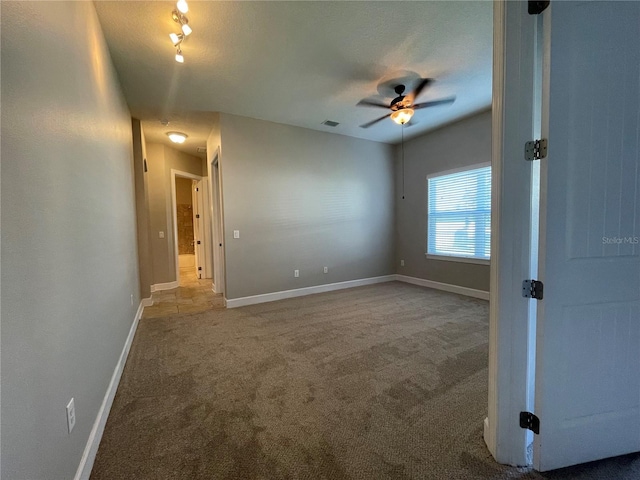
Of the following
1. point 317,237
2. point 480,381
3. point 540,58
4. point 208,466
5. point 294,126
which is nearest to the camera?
point 540,58

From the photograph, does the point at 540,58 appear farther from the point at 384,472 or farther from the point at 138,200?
the point at 138,200

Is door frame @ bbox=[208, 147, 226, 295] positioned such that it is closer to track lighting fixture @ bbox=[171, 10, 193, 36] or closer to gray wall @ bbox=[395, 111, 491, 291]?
track lighting fixture @ bbox=[171, 10, 193, 36]

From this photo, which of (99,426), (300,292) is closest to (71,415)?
(99,426)

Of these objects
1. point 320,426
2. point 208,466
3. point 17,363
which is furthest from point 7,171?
point 320,426

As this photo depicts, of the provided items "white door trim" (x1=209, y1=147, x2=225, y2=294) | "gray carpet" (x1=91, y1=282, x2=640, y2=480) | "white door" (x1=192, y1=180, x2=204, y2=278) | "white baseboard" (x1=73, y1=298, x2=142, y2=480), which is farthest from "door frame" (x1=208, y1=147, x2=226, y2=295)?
"white baseboard" (x1=73, y1=298, x2=142, y2=480)

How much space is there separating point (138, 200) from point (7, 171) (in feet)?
12.5

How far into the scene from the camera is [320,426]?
1.58m

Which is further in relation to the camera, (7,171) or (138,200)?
(138,200)

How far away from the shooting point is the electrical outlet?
114cm

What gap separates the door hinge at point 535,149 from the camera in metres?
1.19

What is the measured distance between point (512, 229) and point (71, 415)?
7.18ft

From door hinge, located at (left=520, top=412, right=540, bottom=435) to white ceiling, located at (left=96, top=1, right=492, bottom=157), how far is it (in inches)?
109

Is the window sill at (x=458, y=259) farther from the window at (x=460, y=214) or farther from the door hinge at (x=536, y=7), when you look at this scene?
the door hinge at (x=536, y=7)

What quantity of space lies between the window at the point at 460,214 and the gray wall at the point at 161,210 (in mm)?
5173
